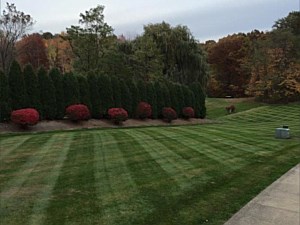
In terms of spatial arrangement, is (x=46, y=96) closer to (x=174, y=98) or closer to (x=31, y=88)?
(x=31, y=88)

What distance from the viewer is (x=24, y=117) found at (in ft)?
48.6

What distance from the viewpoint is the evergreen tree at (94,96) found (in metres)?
19.2

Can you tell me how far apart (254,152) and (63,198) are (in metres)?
6.63

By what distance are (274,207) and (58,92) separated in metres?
13.9

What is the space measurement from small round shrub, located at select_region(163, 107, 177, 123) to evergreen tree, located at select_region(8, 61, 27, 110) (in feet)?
29.3

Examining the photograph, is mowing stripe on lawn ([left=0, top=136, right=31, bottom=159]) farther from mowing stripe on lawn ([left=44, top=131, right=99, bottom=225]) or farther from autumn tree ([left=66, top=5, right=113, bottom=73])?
autumn tree ([left=66, top=5, right=113, bottom=73])

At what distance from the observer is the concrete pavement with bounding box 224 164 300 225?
4.99m

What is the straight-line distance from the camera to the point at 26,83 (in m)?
16.7

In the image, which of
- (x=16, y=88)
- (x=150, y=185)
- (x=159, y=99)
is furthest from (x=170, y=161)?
(x=159, y=99)

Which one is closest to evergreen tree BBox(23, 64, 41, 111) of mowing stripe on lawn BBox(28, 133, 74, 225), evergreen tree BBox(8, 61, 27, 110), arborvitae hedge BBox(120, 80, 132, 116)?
evergreen tree BBox(8, 61, 27, 110)

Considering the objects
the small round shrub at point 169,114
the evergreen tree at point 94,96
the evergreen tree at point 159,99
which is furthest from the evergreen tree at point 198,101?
the evergreen tree at point 94,96

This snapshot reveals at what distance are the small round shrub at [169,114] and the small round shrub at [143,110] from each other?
144cm

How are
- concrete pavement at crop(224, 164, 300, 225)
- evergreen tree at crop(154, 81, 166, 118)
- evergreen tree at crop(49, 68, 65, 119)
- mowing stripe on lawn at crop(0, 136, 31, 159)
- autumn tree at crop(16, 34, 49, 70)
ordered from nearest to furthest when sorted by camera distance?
concrete pavement at crop(224, 164, 300, 225) < mowing stripe on lawn at crop(0, 136, 31, 159) < evergreen tree at crop(49, 68, 65, 119) < evergreen tree at crop(154, 81, 166, 118) < autumn tree at crop(16, 34, 49, 70)

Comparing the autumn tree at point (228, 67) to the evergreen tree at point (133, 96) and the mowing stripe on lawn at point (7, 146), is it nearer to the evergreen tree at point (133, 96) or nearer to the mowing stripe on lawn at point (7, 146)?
the evergreen tree at point (133, 96)
